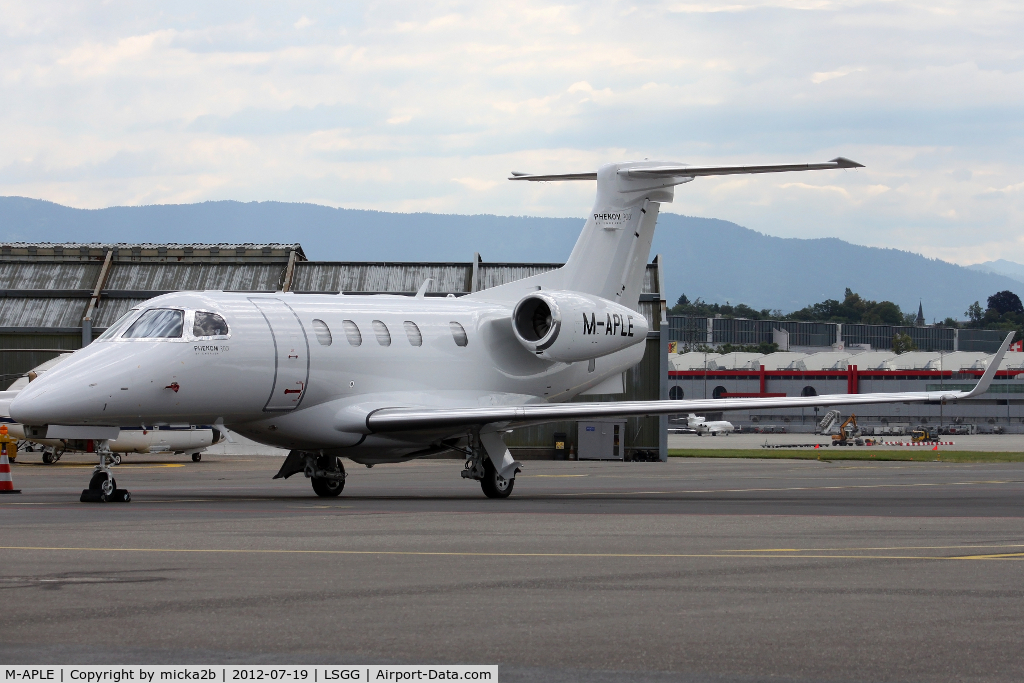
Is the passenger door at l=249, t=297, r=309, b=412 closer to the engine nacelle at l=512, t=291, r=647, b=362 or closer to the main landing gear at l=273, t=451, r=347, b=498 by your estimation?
the main landing gear at l=273, t=451, r=347, b=498

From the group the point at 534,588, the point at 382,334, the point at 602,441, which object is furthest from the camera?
the point at 602,441

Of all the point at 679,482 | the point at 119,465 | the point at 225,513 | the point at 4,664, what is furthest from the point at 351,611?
the point at 119,465

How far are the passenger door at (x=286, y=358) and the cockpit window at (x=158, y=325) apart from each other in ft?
5.16

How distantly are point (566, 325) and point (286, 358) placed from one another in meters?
6.20

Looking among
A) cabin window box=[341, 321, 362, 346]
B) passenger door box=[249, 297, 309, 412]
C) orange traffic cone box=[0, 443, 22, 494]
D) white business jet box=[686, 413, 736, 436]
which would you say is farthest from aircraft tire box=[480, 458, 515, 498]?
white business jet box=[686, 413, 736, 436]

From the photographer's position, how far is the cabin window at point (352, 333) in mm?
22028

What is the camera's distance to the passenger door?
67.9ft

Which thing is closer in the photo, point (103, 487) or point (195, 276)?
point (103, 487)

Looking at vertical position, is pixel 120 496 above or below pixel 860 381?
below

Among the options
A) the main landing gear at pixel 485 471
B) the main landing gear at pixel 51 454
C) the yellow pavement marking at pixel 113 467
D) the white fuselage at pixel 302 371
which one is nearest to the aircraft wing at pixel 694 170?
the white fuselage at pixel 302 371

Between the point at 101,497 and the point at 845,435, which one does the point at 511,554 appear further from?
the point at 845,435

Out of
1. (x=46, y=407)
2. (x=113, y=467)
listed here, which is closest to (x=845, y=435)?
(x=113, y=467)

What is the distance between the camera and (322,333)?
853 inches

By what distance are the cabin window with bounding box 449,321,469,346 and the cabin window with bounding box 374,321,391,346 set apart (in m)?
1.73
